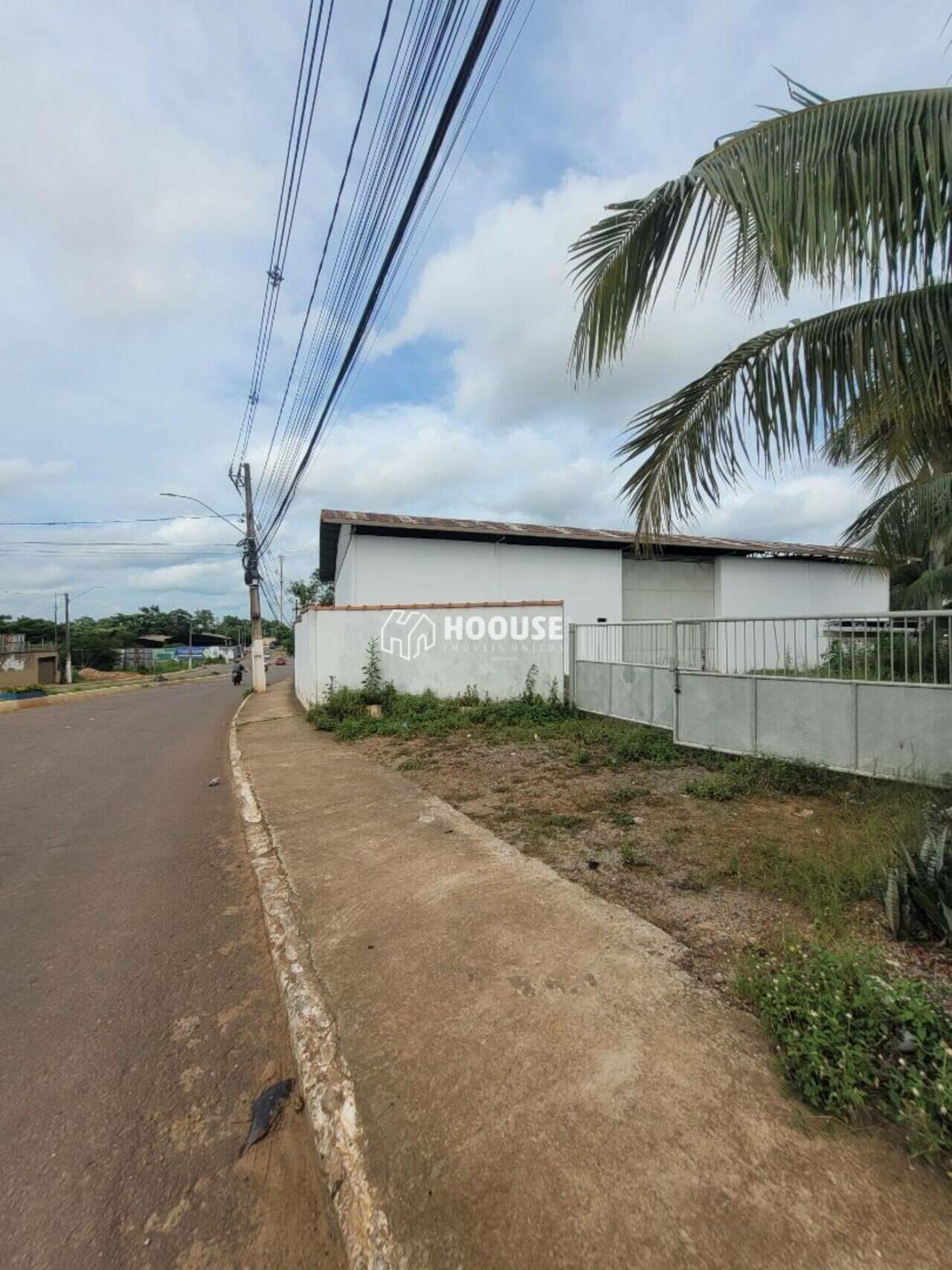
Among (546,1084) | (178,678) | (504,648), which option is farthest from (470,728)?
(178,678)

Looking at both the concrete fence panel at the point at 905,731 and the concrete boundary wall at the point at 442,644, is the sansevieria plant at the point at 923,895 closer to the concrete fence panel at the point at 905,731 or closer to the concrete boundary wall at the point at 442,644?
the concrete fence panel at the point at 905,731

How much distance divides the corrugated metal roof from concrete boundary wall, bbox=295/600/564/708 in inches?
126

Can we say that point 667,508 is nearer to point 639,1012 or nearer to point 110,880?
point 639,1012

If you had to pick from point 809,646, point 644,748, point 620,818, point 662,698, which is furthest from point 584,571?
point 620,818

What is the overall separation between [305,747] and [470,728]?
8.20 feet

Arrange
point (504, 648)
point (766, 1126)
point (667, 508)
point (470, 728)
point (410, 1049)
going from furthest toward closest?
point (504, 648) → point (470, 728) → point (667, 508) → point (410, 1049) → point (766, 1126)

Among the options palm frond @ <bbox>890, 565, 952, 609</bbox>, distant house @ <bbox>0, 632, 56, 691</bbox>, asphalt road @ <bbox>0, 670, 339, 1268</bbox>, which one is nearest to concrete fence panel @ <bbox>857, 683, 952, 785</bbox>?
palm frond @ <bbox>890, 565, 952, 609</bbox>

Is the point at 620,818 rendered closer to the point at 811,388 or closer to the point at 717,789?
the point at 717,789

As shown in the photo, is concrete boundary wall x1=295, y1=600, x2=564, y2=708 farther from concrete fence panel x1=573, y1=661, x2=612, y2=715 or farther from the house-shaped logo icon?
concrete fence panel x1=573, y1=661, x2=612, y2=715

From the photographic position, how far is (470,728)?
31.4 feet

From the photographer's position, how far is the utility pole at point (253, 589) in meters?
19.8

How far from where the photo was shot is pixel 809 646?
6.34 metres

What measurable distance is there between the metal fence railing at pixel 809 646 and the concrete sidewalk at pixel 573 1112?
12.7 feet

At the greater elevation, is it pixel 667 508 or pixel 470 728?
pixel 667 508
